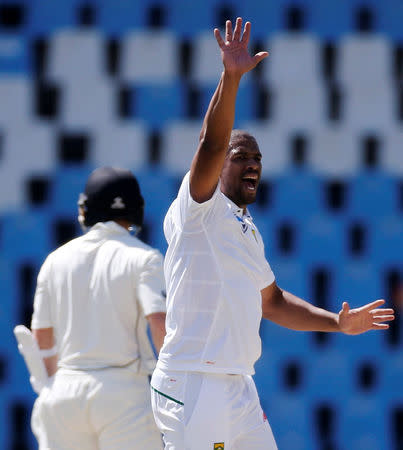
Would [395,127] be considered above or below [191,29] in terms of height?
below

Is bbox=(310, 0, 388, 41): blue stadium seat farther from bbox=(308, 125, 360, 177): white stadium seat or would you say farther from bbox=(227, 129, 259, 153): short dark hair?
bbox=(227, 129, 259, 153): short dark hair

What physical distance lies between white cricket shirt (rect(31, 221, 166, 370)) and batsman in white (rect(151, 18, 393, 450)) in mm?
377

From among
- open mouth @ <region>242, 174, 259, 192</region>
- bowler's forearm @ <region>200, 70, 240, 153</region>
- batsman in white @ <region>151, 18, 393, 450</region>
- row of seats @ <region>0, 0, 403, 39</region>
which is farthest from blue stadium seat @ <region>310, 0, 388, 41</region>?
bowler's forearm @ <region>200, 70, 240, 153</region>

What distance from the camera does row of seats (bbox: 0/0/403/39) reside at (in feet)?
16.0

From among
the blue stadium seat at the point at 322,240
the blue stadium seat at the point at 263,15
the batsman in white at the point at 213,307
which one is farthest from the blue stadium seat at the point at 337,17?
the batsman in white at the point at 213,307

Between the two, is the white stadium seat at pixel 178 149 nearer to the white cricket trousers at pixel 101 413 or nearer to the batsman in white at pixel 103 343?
the batsman in white at pixel 103 343

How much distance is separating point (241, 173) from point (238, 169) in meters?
0.01

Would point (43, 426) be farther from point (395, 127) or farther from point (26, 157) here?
point (395, 127)

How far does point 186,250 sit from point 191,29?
10.2 feet

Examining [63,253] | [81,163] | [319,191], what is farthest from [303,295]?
[63,253]

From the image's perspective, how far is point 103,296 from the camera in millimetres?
2436

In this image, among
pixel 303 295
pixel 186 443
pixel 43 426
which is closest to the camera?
pixel 186 443

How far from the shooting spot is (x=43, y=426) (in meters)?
2.46

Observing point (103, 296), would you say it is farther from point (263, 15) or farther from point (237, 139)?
point (263, 15)
